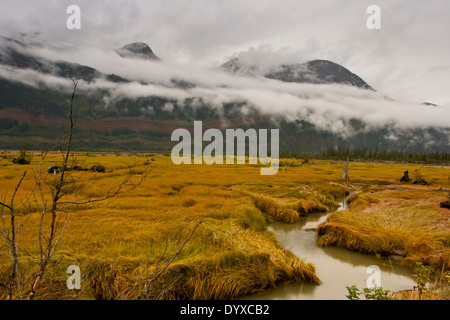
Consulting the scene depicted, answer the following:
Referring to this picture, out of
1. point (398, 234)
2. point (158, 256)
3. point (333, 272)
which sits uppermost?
point (158, 256)

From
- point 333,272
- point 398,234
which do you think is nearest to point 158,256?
point 333,272

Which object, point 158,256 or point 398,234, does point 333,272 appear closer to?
point 398,234

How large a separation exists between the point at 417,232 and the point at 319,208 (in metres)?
11.2

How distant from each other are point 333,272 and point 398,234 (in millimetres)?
6362

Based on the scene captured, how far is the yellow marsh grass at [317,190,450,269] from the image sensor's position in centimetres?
1385

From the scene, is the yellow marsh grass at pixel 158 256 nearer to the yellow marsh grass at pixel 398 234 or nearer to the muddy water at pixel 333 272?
the muddy water at pixel 333 272

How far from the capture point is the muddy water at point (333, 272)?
10.9 m

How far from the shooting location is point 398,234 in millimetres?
16125

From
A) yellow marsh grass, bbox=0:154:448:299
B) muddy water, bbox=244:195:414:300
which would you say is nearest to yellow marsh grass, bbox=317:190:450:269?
muddy water, bbox=244:195:414:300

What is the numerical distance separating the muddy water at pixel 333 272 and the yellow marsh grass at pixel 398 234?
790 millimetres

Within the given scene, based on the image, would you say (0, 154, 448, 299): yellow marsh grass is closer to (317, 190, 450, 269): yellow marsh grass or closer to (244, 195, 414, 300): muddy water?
(244, 195, 414, 300): muddy water
